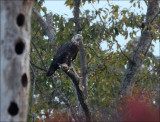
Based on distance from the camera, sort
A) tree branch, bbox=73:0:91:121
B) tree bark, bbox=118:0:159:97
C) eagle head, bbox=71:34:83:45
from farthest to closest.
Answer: tree bark, bbox=118:0:159:97 → eagle head, bbox=71:34:83:45 → tree branch, bbox=73:0:91:121

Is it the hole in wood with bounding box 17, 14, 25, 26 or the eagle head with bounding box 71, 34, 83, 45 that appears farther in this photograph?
the eagle head with bounding box 71, 34, 83, 45

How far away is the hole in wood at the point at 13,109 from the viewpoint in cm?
303

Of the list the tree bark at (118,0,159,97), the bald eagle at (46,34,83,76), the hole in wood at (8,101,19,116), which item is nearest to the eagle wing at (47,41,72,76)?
the bald eagle at (46,34,83,76)

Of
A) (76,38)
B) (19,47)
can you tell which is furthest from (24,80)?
(76,38)

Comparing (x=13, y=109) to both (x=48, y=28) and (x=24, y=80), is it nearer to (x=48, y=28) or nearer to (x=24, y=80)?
(x=24, y=80)

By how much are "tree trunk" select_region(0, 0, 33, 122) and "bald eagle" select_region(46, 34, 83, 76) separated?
3.27 meters

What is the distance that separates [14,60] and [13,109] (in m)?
0.46

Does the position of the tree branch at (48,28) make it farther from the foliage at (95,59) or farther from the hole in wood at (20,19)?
the hole in wood at (20,19)

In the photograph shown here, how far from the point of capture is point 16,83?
10.1ft

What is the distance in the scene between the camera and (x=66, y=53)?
21.8ft

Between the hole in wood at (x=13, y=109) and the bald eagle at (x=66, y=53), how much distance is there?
3.40m

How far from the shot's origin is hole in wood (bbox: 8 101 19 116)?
119 inches

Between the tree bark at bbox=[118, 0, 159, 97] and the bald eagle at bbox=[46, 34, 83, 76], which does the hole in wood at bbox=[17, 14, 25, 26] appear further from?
the tree bark at bbox=[118, 0, 159, 97]

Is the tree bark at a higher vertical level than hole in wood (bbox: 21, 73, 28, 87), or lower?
higher
